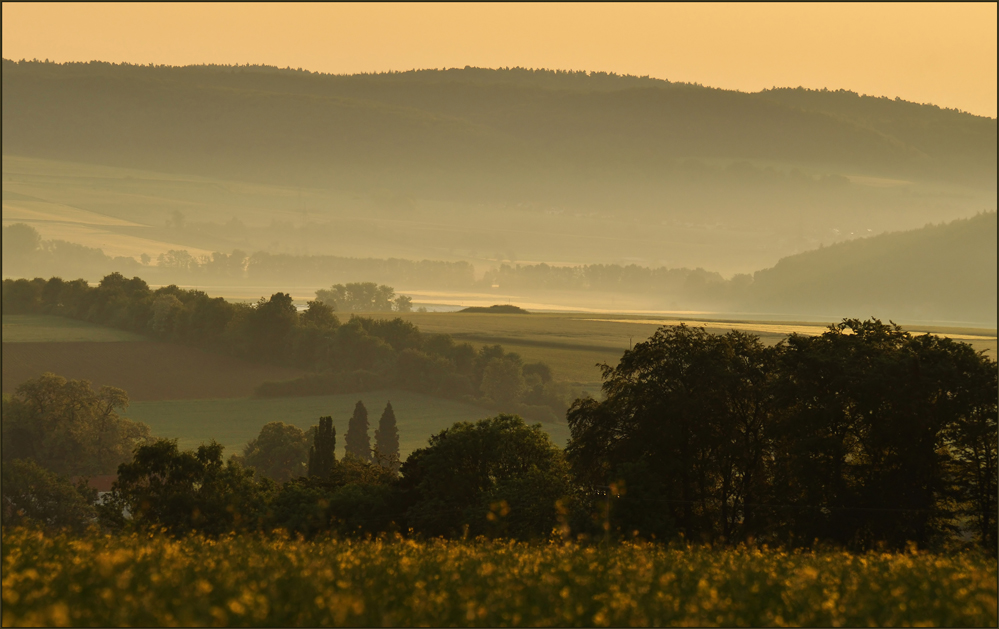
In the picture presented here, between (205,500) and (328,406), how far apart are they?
132 meters

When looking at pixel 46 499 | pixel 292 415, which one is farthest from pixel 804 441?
pixel 292 415

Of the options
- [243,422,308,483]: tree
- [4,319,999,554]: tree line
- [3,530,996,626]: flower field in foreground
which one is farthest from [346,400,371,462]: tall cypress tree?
[3,530,996,626]: flower field in foreground

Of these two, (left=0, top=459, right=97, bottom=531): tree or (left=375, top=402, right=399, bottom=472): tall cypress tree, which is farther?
(left=375, top=402, right=399, bottom=472): tall cypress tree

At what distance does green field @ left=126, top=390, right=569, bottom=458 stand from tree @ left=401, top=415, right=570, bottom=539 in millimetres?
86546

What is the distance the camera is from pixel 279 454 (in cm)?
11750

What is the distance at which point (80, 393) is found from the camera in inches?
5039

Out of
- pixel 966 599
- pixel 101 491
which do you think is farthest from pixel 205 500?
pixel 101 491

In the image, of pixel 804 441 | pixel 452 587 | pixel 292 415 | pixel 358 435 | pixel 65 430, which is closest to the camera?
pixel 452 587

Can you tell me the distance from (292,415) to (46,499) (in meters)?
86.5

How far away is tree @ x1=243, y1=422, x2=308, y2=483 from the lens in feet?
381

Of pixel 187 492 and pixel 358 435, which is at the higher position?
pixel 187 492

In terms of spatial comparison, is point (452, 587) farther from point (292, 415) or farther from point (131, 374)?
point (131, 374)

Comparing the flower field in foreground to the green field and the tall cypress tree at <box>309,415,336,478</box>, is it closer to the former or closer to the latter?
the tall cypress tree at <box>309,415,336,478</box>

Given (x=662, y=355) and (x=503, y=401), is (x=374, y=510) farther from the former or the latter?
(x=503, y=401)
